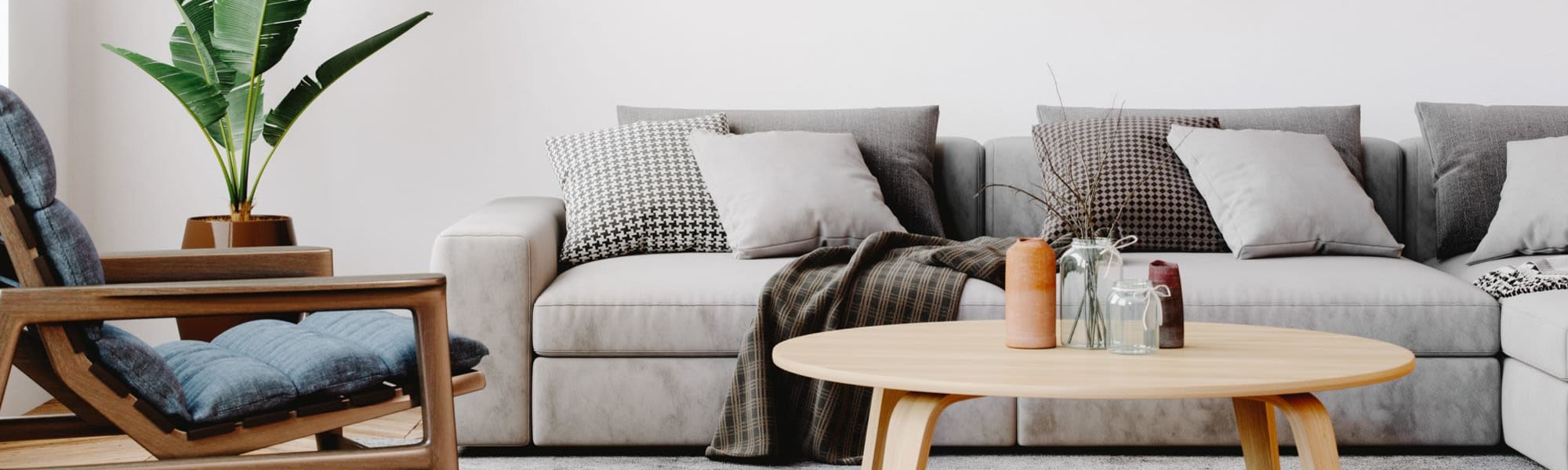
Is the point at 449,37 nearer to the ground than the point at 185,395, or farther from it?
farther from it

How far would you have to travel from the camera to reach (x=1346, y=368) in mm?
1522

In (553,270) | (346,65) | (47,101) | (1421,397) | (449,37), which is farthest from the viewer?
(449,37)

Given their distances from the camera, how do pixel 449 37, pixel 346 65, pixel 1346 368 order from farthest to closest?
pixel 449 37 < pixel 346 65 < pixel 1346 368

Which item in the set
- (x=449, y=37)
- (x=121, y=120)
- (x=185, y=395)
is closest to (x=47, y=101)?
(x=121, y=120)

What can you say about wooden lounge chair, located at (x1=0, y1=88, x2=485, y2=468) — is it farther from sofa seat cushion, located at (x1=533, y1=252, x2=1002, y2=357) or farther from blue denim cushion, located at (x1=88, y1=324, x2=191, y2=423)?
sofa seat cushion, located at (x1=533, y1=252, x2=1002, y2=357)

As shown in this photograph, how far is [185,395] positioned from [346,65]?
178 centimetres

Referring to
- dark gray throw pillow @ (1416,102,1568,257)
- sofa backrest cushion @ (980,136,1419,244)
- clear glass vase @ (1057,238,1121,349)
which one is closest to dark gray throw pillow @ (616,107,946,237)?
sofa backrest cushion @ (980,136,1419,244)

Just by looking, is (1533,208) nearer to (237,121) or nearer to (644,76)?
(644,76)

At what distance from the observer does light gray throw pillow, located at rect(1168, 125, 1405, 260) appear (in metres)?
2.82

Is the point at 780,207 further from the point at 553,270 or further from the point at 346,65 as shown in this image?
the point at 346,65

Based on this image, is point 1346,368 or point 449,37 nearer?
point 1346,368

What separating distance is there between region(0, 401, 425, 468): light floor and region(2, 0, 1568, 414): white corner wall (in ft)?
2.81

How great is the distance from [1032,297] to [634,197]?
1.40 m

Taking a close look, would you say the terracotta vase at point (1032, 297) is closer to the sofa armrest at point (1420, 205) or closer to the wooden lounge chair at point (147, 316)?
the wooden lounge chair at point (147, 316)
